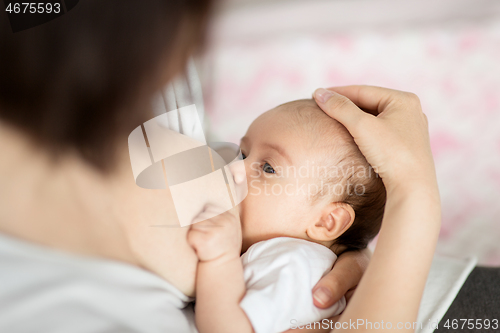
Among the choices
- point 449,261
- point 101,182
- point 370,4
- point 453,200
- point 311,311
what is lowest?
point 453,200

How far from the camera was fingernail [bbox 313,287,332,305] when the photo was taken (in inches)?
29.5

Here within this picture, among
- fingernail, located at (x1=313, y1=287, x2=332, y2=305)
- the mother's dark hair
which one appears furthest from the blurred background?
the mother's dark hair

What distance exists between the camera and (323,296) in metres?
0.75

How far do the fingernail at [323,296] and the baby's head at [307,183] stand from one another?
20cm

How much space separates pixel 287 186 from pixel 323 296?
27cm

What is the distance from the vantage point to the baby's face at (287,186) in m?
0.92

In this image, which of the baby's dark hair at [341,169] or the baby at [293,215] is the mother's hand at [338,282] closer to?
the baby at [293,215]

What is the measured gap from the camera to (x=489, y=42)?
79.7 inches

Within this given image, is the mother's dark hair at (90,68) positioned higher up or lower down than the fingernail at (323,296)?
higher up

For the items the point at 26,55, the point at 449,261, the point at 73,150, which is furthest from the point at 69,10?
the point at 449,261

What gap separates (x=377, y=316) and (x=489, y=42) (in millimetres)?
1991

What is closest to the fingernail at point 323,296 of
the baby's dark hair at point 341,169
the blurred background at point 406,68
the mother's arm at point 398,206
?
the mother's arm at point 398,206

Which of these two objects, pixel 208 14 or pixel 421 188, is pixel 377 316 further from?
pixel 208 14

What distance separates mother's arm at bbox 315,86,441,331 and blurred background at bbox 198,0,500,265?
1081mm
